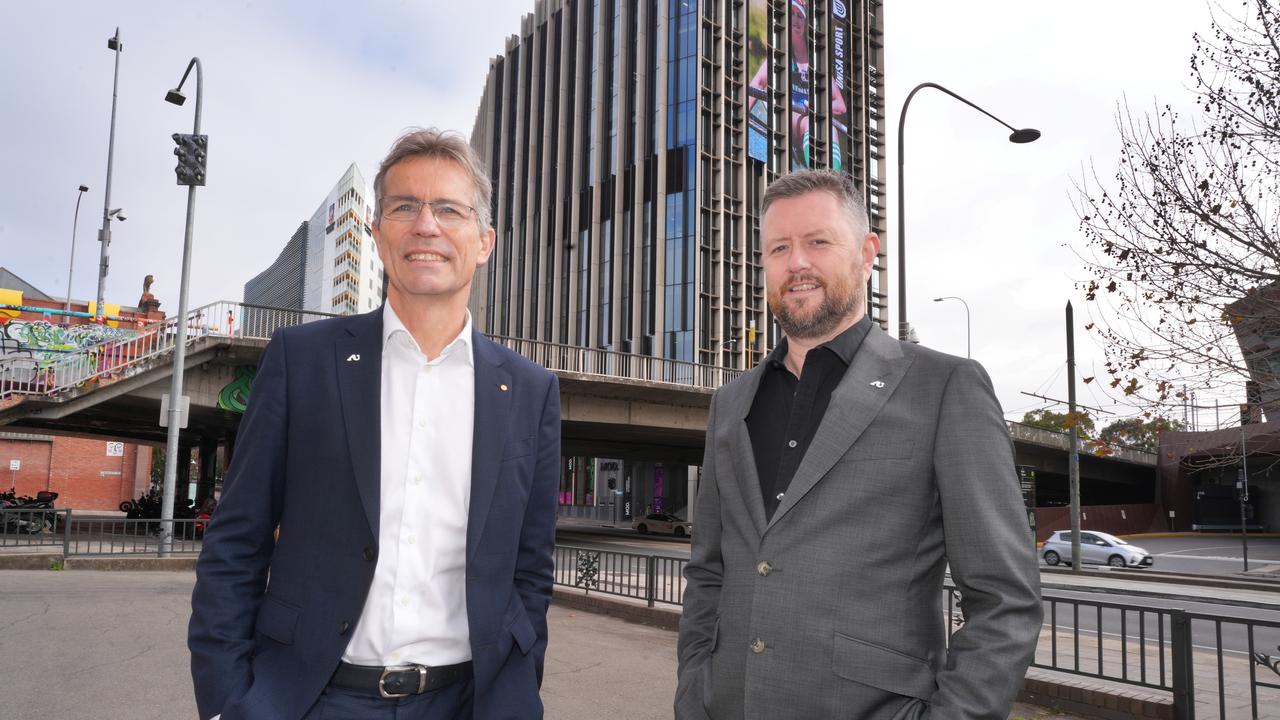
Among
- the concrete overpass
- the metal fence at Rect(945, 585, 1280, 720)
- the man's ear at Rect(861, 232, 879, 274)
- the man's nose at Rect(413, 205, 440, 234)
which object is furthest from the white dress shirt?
the concrete overpass

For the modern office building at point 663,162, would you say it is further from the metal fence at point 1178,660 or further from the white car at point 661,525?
the metal fence at point 1178,660

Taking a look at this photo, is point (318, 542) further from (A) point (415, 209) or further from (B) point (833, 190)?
(B) point (833, 190)

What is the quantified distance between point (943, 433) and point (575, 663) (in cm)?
756

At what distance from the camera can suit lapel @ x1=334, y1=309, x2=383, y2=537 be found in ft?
7.72

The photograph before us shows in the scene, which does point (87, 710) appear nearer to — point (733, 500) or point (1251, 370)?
point (733, 500)

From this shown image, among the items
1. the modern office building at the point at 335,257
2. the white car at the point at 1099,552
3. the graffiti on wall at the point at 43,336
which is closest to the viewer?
the graffiti on wall at the point at 43,336

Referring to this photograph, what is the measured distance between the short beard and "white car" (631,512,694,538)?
4069 cm

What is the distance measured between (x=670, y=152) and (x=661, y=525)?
82.1 ft

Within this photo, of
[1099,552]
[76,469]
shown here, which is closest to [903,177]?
[1099,552]

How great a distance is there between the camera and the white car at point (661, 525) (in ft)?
140

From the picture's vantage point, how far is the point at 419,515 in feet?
7.91

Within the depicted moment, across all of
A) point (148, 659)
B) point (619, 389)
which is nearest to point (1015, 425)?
point (619, 389)

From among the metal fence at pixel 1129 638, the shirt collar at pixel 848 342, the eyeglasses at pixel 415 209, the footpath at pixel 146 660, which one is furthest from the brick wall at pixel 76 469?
the shirt collar at pixel 848 342

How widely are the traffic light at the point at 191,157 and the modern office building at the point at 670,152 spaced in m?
36.4
